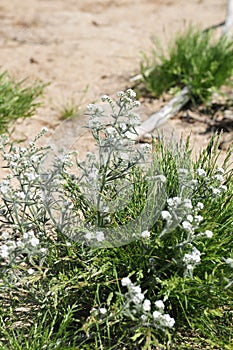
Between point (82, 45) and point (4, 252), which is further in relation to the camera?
point (82, 45)

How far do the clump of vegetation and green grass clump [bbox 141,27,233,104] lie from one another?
2.25 metres

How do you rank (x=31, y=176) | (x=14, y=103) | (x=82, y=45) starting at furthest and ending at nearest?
(x=82, y=45) < (x=14, y=103) < (x=31, y=176)

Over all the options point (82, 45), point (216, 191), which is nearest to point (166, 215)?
point (216, 191)

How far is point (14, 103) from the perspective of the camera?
4711 millimetres

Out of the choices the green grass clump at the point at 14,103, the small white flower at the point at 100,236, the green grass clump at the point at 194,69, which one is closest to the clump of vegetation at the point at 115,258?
the small white flower at the point at 100,236

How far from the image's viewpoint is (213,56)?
5.24 meters

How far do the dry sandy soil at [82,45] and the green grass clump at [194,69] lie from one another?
0.72ft

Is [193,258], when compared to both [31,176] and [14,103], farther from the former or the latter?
[14,103]

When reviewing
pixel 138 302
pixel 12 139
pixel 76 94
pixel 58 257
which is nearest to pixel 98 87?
pixel 76 94

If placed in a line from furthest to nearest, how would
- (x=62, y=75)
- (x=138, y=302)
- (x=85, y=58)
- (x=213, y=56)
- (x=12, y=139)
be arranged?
(x=85, y=58) → (x=62, y=75) → (x=213, y=56) → (x=12, y=139) → (x=138, y=302)

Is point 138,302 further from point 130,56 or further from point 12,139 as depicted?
point 130,56

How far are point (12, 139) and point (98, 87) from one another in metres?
1.15

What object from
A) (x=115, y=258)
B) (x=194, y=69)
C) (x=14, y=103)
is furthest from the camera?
(x=194, y=69)

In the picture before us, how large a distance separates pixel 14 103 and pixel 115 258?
2.27 m
